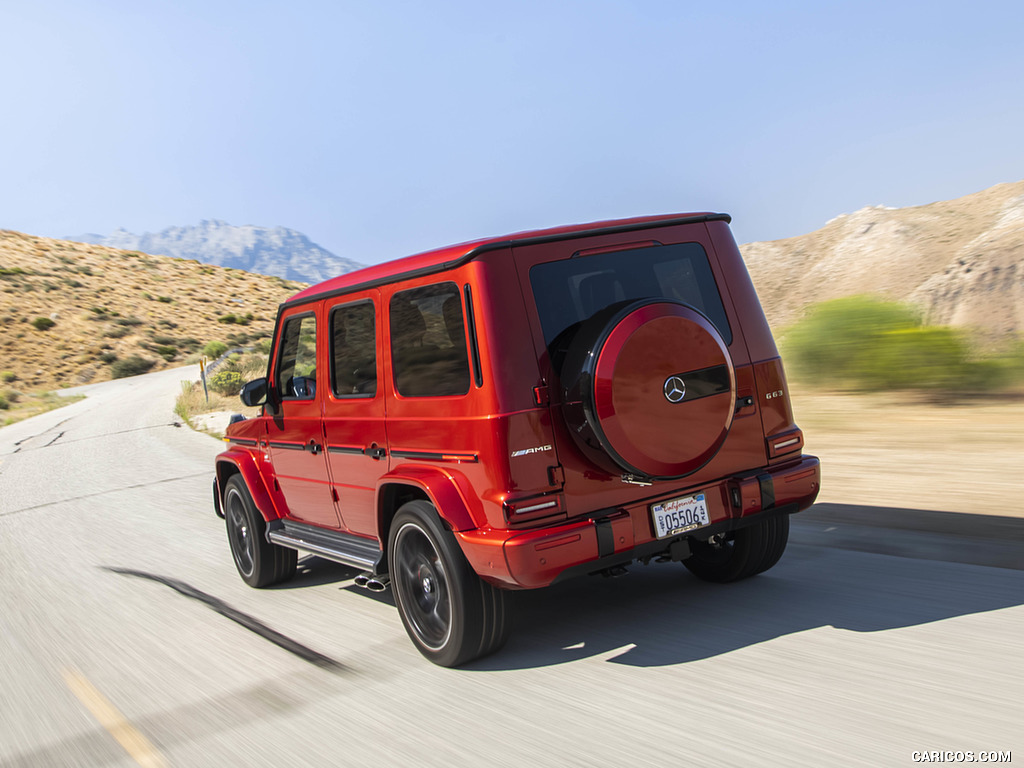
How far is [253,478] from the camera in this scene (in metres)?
6.39

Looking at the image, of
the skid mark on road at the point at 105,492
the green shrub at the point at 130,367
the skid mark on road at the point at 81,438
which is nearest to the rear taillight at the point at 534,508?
the skid mark on road at the point at 105,492

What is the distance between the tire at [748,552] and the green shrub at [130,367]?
52585mm

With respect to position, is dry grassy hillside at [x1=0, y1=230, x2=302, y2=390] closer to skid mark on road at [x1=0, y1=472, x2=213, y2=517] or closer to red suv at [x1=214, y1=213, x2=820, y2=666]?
skid mark on road at [x1=0, y1=472, x2=213, y2=517]

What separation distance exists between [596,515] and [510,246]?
1279mm

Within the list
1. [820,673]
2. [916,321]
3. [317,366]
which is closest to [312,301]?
[317,366]

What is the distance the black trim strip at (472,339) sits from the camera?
3994 millimetres

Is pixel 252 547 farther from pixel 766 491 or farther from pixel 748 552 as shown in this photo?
pixel 766 491

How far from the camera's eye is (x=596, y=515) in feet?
13.2

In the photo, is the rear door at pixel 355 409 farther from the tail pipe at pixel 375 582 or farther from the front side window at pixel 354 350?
the tail pipe at pixel 375 582

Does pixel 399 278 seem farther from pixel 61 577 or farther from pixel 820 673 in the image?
pixel 61 577

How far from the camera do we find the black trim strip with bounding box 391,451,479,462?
4.03m

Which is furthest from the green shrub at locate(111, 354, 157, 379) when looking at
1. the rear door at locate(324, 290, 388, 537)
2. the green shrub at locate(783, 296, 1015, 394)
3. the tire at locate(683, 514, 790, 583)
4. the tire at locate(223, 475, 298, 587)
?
the tire at locate(683, 514, 790, 583)

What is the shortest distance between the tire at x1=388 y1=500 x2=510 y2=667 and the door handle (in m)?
0.39

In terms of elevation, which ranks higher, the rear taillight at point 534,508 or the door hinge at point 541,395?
the door hinge at point 541,395
